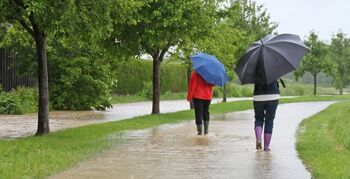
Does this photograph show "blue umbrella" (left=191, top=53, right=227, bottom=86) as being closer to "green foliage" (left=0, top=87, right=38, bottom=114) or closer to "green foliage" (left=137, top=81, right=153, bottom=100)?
"green foliage" (left=0, top=87, right=38, bottom=114)

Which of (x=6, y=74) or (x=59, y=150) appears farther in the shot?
(x=6, y=74)

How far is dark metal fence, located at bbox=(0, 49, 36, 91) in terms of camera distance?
2633 centimetres

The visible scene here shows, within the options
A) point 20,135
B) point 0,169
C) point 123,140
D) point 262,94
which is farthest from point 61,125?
point 0,169

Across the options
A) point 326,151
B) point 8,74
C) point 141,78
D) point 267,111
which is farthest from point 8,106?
point 141,78

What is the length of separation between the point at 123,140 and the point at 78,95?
1235 cm

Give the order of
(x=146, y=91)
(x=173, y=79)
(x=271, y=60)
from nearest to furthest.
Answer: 1. (x=271, y=60)
2. (x=146, y=91)
3. (x=173, y=79)

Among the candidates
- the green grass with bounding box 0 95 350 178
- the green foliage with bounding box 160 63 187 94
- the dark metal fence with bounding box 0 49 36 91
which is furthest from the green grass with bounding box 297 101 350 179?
the green foliage with bounding box 160 63 187 94

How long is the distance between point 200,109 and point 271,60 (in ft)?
11.4

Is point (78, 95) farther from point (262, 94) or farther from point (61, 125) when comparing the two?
point (262, 94)

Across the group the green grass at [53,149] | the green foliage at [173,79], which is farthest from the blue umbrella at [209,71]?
the green foliage at [173,79]

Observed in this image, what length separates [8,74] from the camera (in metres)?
26.7

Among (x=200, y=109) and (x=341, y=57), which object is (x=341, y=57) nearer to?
(x=341, y=57)

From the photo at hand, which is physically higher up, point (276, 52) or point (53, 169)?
point (276, 52)

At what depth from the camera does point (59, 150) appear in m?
10.7
